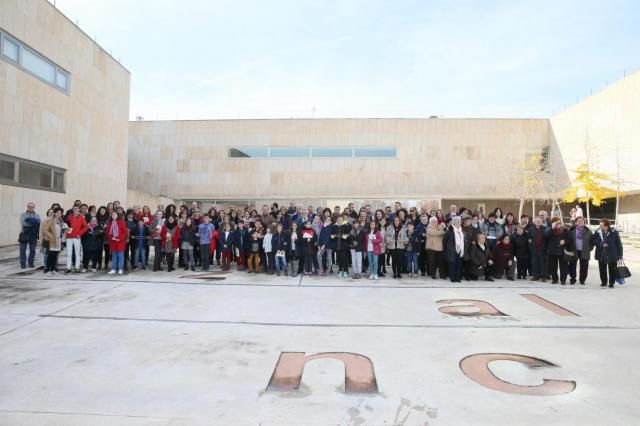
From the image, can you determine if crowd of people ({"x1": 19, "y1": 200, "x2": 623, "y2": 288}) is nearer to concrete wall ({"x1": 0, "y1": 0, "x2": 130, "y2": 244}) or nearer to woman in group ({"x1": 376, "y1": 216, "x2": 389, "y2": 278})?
woman in group ({"x1": 376, "y1": 216, "x2": 389, "y2": 278})

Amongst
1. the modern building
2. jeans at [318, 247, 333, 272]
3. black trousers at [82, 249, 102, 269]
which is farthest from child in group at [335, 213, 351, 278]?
the modern building

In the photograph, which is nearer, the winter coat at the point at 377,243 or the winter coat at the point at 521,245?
the winter coat at the point at 377,243

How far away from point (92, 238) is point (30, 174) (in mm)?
8666

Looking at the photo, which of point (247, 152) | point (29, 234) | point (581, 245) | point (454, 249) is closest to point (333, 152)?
point (247, 152)

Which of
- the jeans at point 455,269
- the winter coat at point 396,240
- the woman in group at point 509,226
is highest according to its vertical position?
the woman in group at point 509,226

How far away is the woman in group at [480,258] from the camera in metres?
9.49

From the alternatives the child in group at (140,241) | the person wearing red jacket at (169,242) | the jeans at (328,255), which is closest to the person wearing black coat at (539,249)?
the jeans at (328,255)

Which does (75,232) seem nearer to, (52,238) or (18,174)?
(52,238)

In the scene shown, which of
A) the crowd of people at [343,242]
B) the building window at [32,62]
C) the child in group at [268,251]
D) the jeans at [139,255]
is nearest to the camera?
the crowd of people at [343,242]

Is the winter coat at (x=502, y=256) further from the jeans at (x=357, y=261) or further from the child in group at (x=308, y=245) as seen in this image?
the child in group at (x=308, y=245)

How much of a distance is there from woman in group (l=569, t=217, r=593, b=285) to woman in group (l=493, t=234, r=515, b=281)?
1.33 metres

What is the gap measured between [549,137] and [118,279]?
100 feet

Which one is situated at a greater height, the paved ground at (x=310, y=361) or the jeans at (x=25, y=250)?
the jeans at (x=25, y=250)

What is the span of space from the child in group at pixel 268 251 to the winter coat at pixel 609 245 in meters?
7.89
